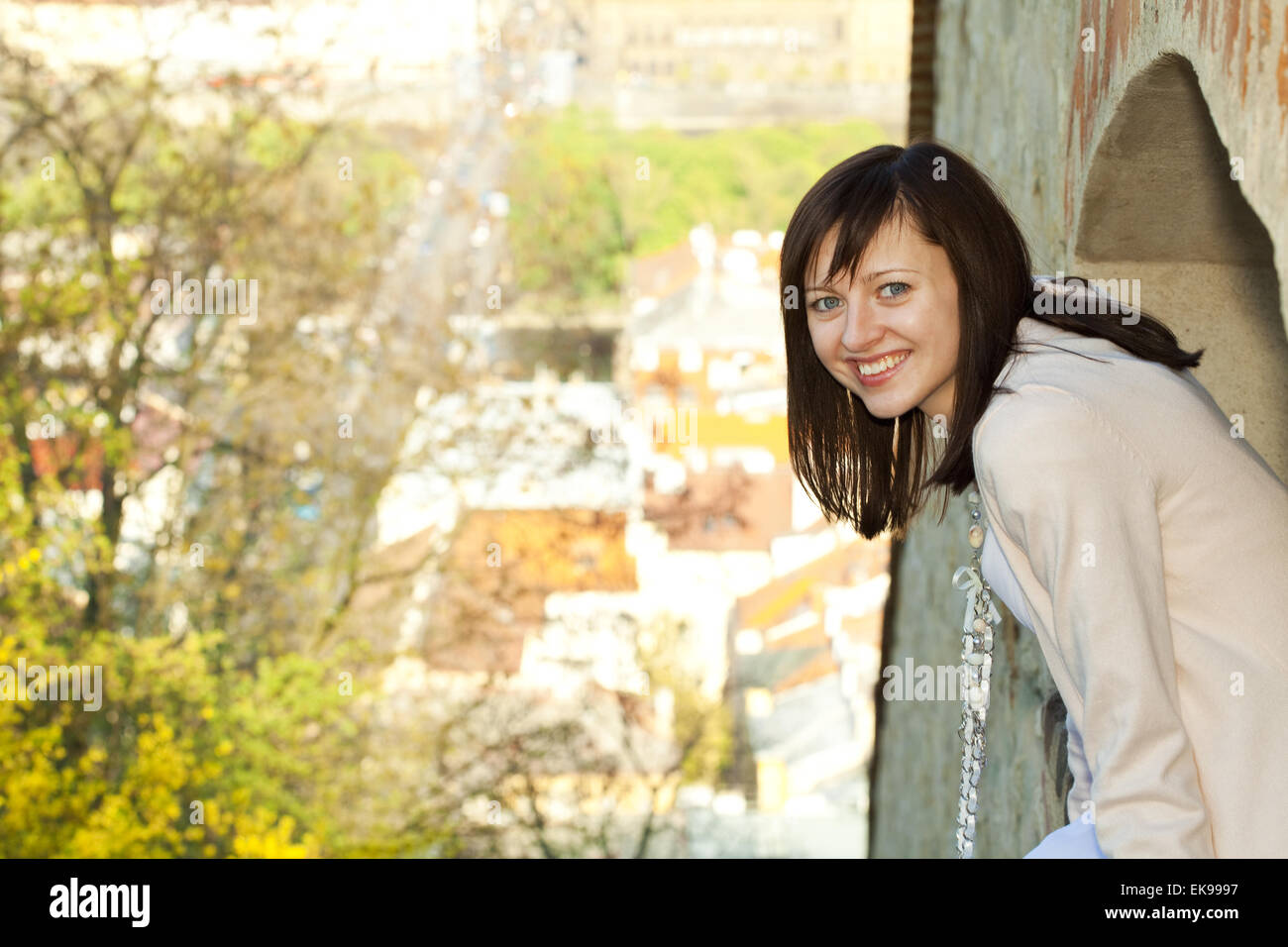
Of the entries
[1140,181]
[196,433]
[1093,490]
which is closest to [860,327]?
[1093,490]

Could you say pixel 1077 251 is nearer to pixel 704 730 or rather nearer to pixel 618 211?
pixel 704 730

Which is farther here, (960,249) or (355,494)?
(355,494)

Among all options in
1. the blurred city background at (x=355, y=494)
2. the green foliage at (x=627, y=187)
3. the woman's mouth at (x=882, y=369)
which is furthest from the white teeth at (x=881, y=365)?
the blurred city background at (x=355, y=494)

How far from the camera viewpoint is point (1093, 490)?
1.11 metres

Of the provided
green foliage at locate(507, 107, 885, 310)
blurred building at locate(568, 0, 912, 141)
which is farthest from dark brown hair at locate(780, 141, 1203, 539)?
blurred building at locate(568, 0, 912, 141)

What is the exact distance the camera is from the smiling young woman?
1.11 meters

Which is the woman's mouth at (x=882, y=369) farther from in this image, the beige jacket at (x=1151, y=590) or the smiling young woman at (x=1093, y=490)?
the beige jacket at (x=1151, y=590)

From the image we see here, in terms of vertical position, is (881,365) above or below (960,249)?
below

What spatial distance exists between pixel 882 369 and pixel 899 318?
0.07 metres

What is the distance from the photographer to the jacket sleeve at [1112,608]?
1109mm

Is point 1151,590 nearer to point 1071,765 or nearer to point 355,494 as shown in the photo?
point 1071,765
